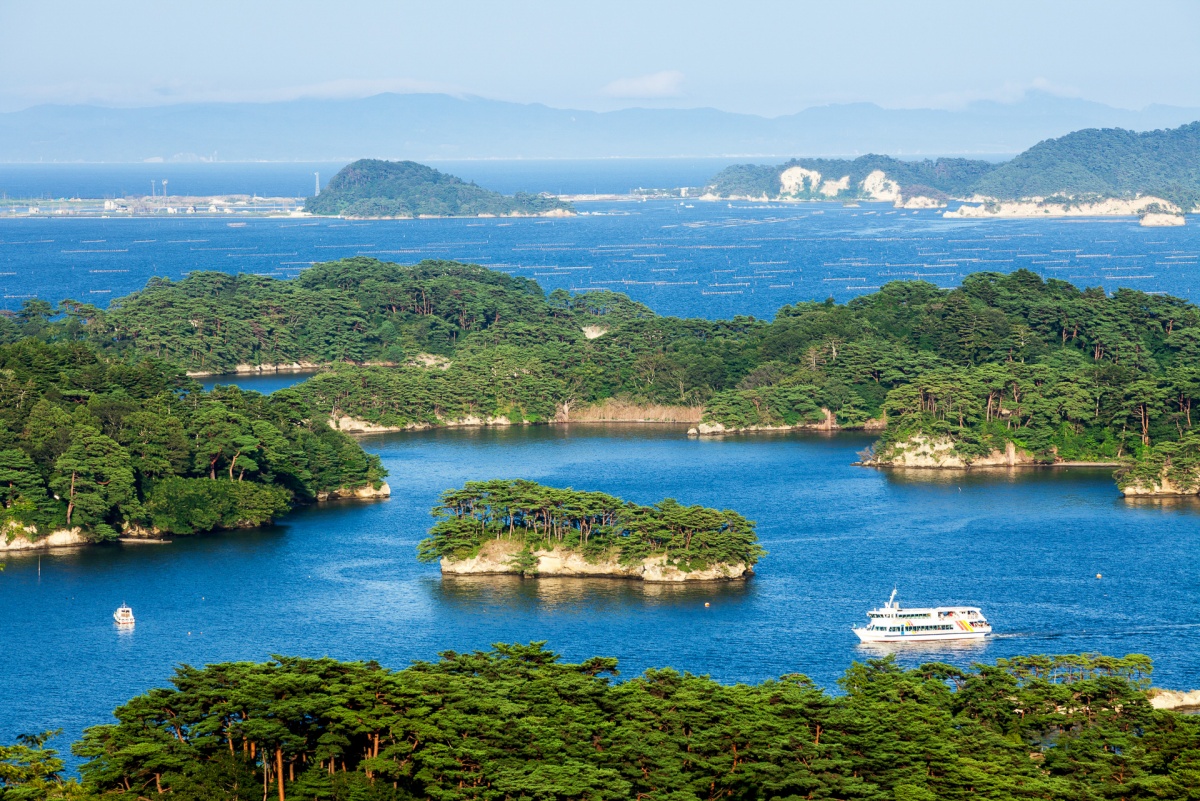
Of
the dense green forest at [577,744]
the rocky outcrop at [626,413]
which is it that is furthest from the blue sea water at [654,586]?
the dense green forest at [577,744]

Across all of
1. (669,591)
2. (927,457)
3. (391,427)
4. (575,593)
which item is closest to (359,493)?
(391,427)


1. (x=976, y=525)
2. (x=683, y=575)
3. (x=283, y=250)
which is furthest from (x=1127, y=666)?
(x=283, y=250)

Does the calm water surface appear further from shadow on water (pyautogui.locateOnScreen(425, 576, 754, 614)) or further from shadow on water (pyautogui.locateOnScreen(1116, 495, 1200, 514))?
shadow on water (pyautogui.locateOnScreen(1116, 495, 1200, 514))

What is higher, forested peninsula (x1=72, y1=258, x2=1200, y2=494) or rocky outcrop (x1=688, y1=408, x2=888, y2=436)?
forested peninsula (x1=72, y1=258, x2=1200, y2=494)

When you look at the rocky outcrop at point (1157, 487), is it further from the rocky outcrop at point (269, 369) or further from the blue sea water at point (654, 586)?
the rocky outcrop at point (269, 369)

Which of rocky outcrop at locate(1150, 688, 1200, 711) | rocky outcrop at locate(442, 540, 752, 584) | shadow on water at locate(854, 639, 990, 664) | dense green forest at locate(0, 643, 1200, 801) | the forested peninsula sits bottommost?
shadow on water at locate(854, 639, 990, 664)

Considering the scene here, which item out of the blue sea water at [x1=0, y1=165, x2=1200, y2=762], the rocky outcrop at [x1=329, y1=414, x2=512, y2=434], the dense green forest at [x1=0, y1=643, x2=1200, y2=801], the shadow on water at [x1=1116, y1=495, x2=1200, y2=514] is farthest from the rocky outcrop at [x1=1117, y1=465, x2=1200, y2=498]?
the rocky outcrop at [x1=329, y1=414, x2=512, y2=434]

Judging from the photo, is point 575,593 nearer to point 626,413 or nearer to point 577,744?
point 577,744
